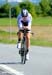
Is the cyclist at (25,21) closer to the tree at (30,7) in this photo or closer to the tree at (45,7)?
the tree at (30,7)

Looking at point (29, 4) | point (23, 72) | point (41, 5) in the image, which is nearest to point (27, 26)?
point (23, 72)

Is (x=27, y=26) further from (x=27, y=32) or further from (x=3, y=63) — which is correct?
(x=3, y=63)

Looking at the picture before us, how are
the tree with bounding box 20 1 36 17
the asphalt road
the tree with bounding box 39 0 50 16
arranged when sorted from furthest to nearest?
the tree with bounding box 39 0 50 16 → the tree with bounding box 20 1 36 17 → the asphalt road

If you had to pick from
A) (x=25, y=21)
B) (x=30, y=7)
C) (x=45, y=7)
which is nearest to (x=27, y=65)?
(x=25, y=21)

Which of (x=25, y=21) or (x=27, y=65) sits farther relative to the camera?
(x=25, y=21)

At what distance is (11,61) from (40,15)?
8135cm

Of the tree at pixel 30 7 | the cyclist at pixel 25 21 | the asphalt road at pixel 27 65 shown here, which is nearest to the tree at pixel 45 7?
the tree at pixel 30 7

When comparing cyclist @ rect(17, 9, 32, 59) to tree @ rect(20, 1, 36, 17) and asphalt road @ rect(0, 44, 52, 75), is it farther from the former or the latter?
tree @ rect(20, 1, 36, 17)

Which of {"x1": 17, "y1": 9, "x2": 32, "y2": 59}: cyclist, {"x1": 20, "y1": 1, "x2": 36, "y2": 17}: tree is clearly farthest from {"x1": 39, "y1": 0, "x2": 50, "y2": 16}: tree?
{"x1": 17, "y1": 9, "x2": 32, "y2": 59}: cyclist

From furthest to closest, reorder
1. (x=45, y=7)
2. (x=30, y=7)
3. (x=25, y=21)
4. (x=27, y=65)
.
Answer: (x=45, y=7) → (x=30, y=7) → (x=25, y=21) → (x=27, y=65)

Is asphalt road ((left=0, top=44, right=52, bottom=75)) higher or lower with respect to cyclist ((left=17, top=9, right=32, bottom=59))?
lower

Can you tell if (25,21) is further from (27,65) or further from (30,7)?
(30,7)

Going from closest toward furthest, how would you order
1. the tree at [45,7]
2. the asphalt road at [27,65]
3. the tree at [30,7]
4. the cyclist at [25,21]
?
the asphalt road at [27,65]
the cyclist at [25,21]
the tree at [30,7]
the tree at [45,7]

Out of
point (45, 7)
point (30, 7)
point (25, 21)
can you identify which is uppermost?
point (25, 21)
